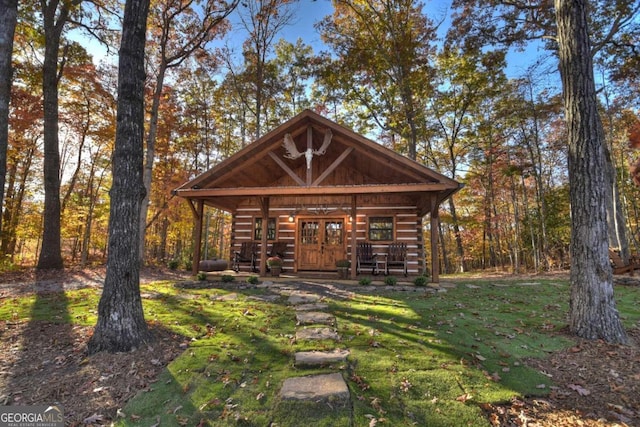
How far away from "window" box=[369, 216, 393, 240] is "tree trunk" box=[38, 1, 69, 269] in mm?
11247

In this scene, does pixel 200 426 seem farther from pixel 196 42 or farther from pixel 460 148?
pixel 460 148

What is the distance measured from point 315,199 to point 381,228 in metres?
2.96

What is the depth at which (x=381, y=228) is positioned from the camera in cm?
1165

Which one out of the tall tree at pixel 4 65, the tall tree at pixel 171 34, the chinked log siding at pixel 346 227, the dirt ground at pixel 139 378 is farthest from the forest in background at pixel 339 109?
the dirt ground at pixel 139 378

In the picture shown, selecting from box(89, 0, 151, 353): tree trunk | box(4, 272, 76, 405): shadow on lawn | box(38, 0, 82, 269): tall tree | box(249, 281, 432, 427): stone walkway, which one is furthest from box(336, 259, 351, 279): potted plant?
box(38, 0, 82, 269): tall tree

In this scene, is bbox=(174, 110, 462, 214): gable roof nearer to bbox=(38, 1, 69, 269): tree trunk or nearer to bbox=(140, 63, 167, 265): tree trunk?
bbox=(140, 63, 167, 265): tree trunk

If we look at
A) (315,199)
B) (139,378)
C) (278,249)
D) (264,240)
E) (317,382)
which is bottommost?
(139,378)

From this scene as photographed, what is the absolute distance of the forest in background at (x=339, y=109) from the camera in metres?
12.9

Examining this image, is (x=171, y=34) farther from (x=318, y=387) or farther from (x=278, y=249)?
(x=318, y=387)

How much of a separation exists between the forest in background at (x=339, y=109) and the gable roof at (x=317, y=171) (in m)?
4.71

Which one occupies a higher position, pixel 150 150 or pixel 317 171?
pixel 150 150

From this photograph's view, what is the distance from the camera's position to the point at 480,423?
241cm

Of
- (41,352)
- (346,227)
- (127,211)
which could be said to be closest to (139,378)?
(41,352)

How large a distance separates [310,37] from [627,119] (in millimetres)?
17209
